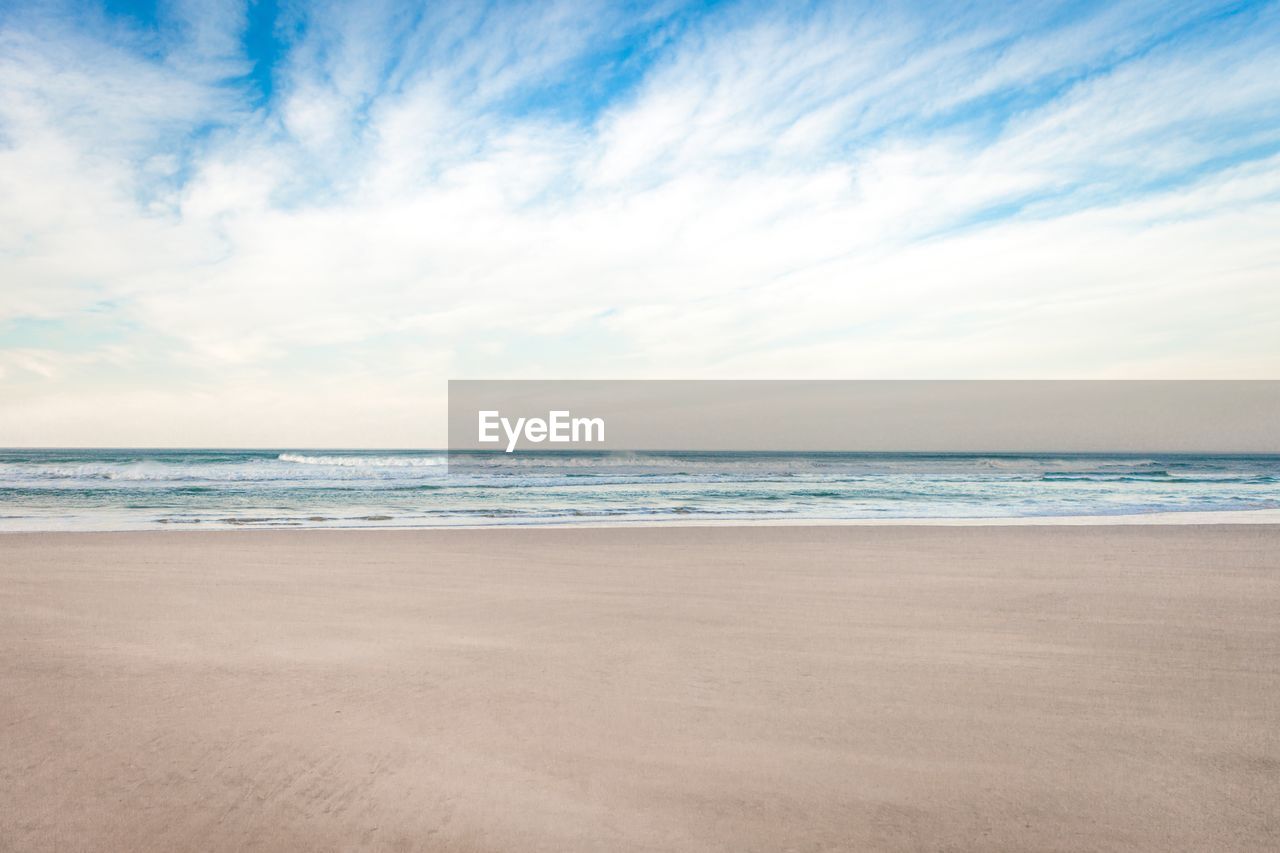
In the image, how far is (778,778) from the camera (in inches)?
135

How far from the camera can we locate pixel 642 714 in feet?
13.7

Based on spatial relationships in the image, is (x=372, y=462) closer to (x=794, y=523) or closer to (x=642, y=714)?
(x=794, y=523)

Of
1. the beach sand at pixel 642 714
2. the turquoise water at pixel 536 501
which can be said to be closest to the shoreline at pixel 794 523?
the turquoise water at pixel 536 501

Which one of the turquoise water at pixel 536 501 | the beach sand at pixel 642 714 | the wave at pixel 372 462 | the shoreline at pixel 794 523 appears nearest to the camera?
the beach sand at pixel 642 714

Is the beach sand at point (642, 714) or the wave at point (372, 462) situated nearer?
the beach sand at point (642, 714)

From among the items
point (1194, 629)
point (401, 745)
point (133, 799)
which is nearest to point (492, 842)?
point (401, 745)

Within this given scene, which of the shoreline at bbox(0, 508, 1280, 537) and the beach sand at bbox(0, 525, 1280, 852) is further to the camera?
the shoreline at bbox(0, 508, 1280, 537)

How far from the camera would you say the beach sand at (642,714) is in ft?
10.2

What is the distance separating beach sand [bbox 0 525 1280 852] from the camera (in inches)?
122

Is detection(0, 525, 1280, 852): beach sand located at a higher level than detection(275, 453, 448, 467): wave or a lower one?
lower

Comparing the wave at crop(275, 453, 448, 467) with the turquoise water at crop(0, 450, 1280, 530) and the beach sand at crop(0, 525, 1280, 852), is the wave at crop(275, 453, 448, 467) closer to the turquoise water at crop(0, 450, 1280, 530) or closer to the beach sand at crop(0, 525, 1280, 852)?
the turquoise water at crop(0, 450, 1280, 530)

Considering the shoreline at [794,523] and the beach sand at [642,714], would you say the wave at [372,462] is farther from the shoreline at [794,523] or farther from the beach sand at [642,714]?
the beach sand at [642,714]

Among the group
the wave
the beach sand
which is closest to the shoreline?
the beach sand

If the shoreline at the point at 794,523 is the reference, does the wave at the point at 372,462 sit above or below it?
above
